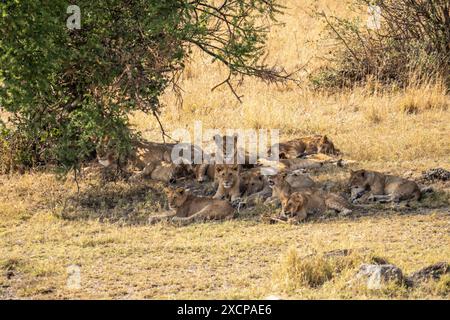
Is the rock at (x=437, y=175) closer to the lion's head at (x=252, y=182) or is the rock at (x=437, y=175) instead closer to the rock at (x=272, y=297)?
the lion's head at (x=252, y=182)

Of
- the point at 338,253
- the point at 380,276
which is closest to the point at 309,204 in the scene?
the point at 338,253

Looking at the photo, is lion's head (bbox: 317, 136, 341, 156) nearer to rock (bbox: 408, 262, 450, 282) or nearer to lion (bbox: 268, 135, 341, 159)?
lion (bbox: 268, 135, 341, 159)

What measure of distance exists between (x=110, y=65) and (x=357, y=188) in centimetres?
363

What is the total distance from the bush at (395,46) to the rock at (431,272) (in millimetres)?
10093

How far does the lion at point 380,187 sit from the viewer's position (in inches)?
458

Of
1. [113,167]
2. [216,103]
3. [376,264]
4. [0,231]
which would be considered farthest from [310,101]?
[376,264]

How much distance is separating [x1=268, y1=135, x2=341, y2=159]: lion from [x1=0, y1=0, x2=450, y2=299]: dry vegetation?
1.27 ft

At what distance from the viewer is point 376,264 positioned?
8211 mm

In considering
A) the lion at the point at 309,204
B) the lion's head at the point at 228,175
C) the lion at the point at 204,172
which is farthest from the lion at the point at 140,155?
the lion at the point at 309,204

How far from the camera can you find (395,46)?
18594 millimetres

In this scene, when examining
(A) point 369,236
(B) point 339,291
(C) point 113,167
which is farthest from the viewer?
(C) point 113,167

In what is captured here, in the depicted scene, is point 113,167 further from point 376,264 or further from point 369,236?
point 376,264

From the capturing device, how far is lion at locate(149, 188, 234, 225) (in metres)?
11.5

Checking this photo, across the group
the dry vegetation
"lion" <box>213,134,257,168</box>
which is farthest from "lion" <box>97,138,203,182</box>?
the dry vegetation
